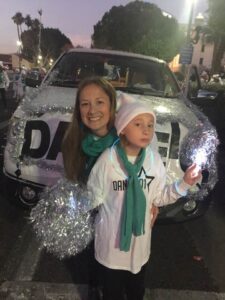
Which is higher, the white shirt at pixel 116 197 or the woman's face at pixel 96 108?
the woman's face at pixel 96 108

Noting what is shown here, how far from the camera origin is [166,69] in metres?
5.84

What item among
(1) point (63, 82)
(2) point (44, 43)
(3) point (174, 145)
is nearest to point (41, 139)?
(3) point (174, 145)

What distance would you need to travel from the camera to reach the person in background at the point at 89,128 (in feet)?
7.89

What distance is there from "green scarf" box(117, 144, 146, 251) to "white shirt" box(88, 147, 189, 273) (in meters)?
0.04

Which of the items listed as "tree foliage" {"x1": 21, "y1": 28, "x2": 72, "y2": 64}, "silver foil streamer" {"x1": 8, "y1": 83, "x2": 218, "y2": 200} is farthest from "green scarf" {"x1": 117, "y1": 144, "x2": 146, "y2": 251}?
"tree foliage" {"x1": 21, "y1": 28, "x2": 72, "y2": 64}

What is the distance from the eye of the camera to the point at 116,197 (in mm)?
2268

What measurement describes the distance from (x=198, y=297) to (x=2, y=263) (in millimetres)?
1536

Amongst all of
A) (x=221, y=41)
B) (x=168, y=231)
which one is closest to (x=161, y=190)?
(x=168, y=231)

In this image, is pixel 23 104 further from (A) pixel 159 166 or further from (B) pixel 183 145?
(A) pixel 159 166

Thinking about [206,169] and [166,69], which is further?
[166,69]

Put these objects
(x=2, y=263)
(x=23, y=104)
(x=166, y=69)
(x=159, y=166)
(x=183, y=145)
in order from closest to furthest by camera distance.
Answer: (x=159, y=166) < (x=2, y=263) < (x=183, y=145) < (x=23, y=104) < (x=166, y=69)

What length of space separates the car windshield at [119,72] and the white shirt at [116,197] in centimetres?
302

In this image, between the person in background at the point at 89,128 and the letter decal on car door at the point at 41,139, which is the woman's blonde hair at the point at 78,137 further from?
the letter decal on car door at the point at 41,139

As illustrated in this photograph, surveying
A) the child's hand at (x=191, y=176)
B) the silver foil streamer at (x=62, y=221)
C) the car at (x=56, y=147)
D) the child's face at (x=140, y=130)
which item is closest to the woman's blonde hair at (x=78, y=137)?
the silver foil streamer at (x=62, y=221)
